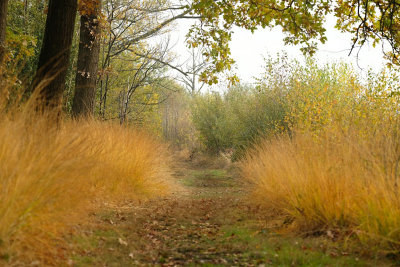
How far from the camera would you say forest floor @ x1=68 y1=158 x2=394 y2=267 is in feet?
12.7

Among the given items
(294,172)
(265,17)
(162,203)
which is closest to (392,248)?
(294,172)

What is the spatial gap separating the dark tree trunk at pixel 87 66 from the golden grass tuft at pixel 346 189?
629cm

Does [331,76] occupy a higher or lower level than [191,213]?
higher

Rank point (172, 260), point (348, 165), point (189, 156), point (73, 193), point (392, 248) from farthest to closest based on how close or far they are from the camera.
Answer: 1. point (189, 156)
2. point (348, 165)
3. point (172, 260)
4. point (73, 193)
5. point (392, 248)

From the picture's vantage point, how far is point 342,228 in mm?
4383

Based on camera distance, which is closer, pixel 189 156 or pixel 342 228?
pixel 342 228

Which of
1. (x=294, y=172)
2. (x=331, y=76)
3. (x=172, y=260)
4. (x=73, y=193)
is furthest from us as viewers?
A: (x=331, y=76)

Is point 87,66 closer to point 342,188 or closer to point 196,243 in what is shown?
point 196,243

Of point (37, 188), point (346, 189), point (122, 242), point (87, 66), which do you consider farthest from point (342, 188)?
point (87, 66)

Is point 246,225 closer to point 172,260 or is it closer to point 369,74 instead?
point 172,260

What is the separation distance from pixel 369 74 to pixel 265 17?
5.78 meters

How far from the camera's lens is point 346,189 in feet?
14.9

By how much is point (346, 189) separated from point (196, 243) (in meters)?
1.99

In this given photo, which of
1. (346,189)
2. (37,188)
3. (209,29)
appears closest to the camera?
(37,188)
